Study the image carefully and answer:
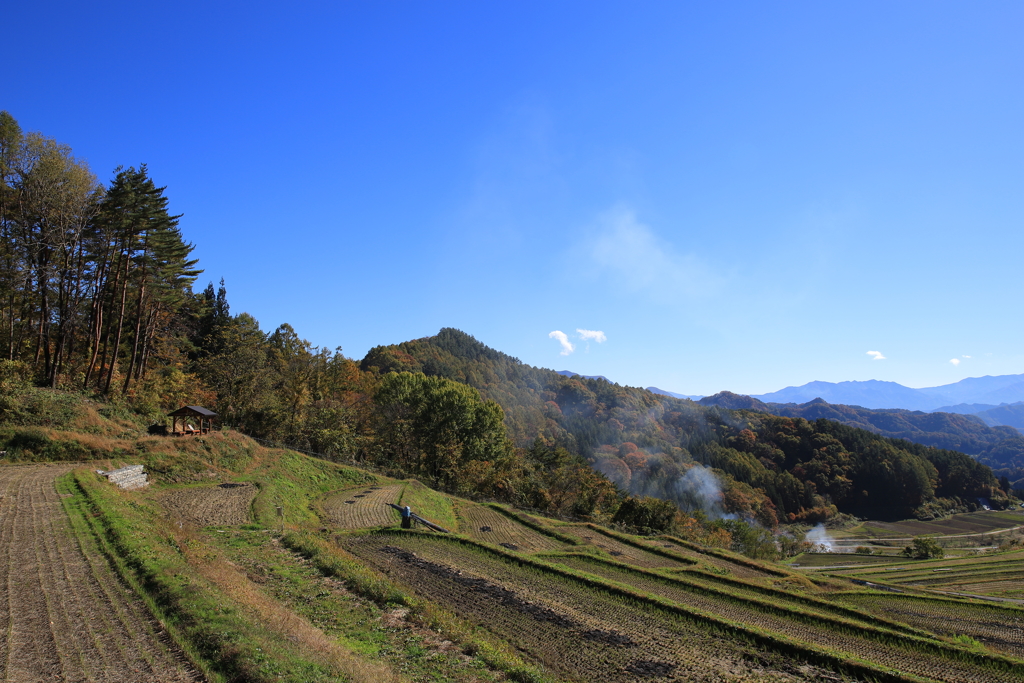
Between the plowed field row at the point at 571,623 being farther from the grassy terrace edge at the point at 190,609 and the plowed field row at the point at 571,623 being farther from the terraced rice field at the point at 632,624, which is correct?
the grassy terrace edge at the point at 190,609

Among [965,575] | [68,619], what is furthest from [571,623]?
[965,575]

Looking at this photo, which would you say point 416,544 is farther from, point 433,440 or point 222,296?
point 222,296

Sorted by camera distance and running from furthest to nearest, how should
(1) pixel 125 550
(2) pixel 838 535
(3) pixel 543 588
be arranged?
(2) pixel 838 535 → (3) pixel 543 588 → (1) pixel 125 550

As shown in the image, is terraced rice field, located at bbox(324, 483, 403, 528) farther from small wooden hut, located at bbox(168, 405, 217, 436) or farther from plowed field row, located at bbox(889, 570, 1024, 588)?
plowed field row, located at bbox(889, 570, 1024, 588)

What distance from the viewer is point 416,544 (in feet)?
82.1

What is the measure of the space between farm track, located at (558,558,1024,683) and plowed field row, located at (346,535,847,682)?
2.99 meters

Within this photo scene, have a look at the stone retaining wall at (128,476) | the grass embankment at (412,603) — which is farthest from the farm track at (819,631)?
the stone retaining wall at (128,476)

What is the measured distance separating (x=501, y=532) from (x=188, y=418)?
24926 millimetres

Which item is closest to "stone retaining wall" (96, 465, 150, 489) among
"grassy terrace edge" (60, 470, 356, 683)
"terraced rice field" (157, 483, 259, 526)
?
"terraced rice field" (157, 483, 259, 526)

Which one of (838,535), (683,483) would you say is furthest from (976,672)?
(838,535)

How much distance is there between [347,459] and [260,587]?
3402 centimetres

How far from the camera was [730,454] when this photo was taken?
470 feet

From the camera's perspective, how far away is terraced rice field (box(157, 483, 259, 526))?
73.3 feet

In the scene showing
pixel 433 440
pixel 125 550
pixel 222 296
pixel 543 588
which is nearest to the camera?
pixel 125 550
